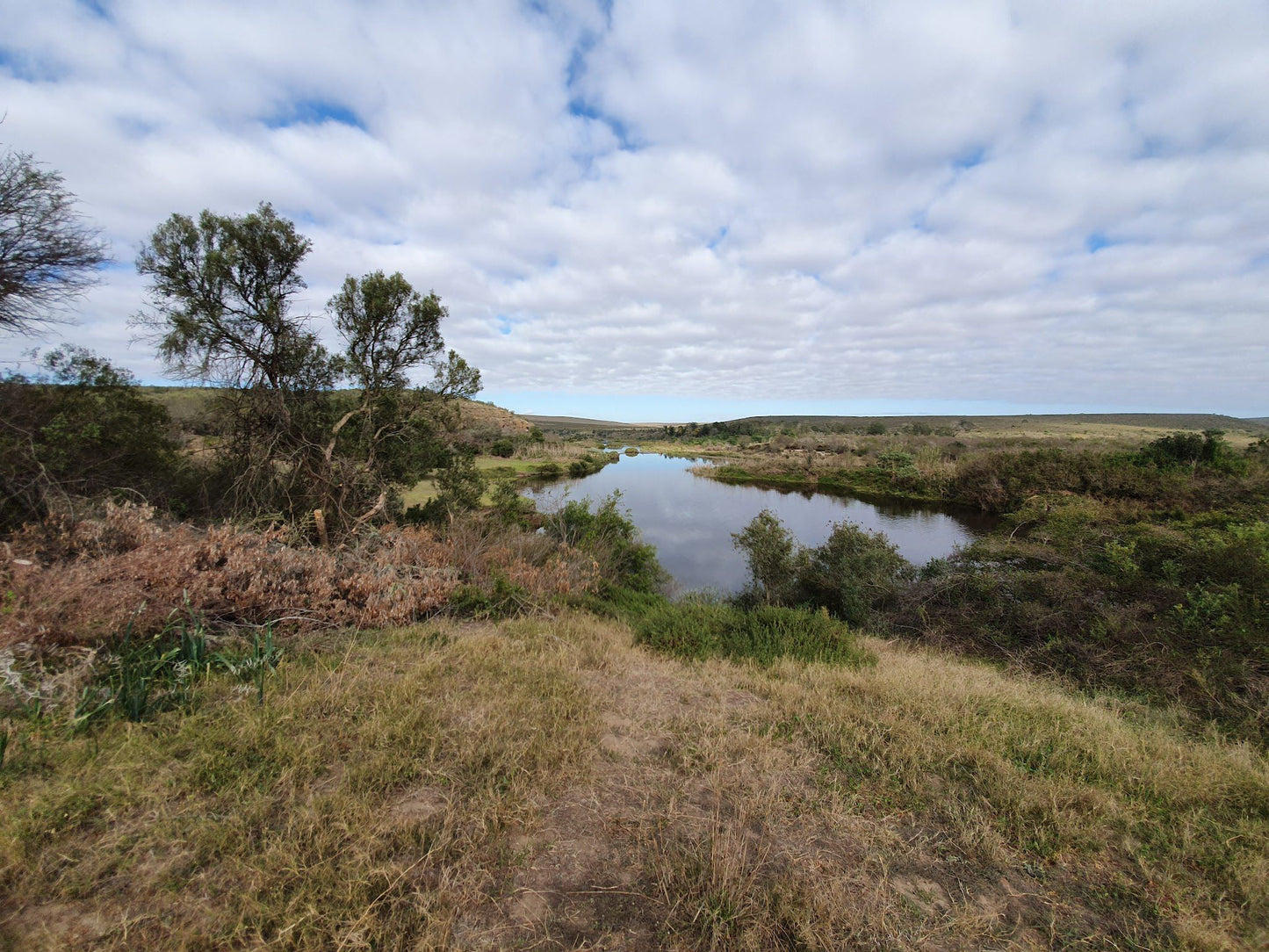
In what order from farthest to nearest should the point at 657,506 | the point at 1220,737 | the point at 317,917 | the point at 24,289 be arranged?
the point at 657,506, the point at 24,289, the point at 1220,737, the point at 317,917

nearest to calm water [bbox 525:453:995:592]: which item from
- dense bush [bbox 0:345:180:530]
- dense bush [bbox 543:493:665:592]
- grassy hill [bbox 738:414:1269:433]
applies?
dense bush [bbox 543:493:665:592]

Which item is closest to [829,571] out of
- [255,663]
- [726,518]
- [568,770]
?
[568,770]

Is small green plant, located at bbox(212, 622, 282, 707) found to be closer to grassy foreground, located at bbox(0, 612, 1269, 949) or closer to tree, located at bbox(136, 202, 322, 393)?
grassy foreground, located at bbox(0, 612, 1269, 949)

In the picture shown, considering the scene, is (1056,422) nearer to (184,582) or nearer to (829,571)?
(829,571)

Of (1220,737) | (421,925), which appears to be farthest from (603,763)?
(1220,737)

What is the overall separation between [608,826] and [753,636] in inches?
171

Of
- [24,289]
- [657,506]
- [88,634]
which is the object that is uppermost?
[24,289]

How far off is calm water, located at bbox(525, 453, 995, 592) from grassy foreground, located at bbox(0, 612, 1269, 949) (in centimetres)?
990

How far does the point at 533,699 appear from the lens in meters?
3.99

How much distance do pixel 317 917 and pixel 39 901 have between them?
1.24m

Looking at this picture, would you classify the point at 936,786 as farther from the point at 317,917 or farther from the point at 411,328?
Answer: the point at 411,328

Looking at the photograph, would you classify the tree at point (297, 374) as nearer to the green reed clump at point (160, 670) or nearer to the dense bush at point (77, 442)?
the dense bush at point (77, 442)

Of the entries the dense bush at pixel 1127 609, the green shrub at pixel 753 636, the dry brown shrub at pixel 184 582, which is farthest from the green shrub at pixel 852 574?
the dry brown shrub at pixel 184 582

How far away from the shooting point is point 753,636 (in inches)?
261
